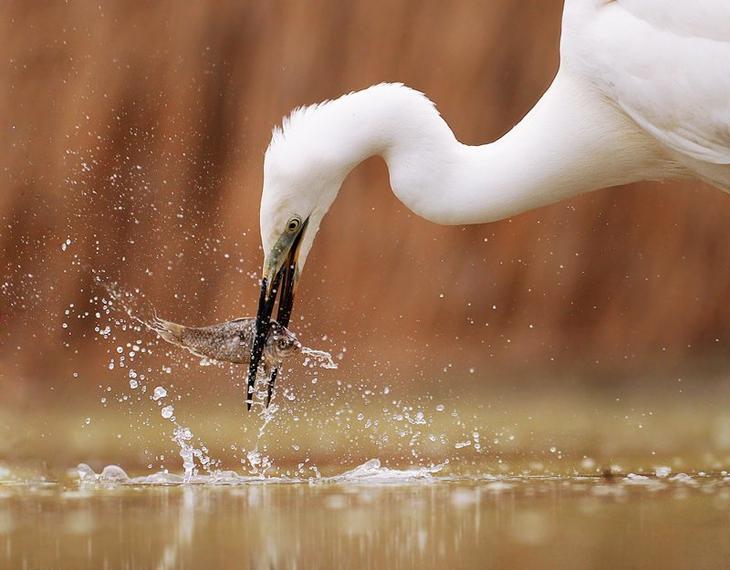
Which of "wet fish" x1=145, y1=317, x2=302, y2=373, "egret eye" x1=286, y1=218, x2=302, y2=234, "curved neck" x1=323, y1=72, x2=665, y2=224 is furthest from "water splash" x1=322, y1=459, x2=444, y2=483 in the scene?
"curved neck" x1=323, y1=72, x2=665, y2=224

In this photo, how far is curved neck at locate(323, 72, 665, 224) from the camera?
3977 mm

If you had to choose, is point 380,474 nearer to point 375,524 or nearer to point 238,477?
point 238,477

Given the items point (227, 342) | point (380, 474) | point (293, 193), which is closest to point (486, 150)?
point (293, 193)

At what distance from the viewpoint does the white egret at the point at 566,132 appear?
3885 mm

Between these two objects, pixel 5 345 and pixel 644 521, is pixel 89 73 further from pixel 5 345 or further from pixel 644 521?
pixel 644 521

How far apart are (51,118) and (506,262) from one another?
5.34 feet

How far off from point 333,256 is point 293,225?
1.72 m

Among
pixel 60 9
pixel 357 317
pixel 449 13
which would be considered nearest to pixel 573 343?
pixel 357 317

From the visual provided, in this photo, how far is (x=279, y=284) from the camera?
13.9 feet

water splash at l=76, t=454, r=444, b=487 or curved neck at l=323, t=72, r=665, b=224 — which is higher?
curved neck at l=323, t=72, r=665, b=224

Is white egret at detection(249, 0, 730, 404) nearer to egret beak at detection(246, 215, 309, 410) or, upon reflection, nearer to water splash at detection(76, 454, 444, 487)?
egret beak at detection(246, 215, 309, 410)

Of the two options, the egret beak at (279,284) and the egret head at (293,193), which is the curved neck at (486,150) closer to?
the egret head at (293,193)

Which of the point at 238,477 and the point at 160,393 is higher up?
the point at 160,393

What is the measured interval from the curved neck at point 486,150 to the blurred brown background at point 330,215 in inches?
71.1
